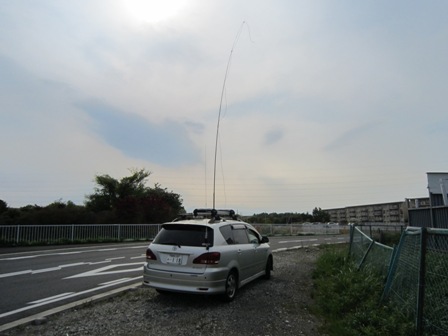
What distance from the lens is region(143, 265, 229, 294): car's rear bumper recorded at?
632 cm

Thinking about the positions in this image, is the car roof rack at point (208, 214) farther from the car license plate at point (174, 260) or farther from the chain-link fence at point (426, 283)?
the chain-link fence at point (426, 283)

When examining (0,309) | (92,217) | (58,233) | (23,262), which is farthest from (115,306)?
(92,217)

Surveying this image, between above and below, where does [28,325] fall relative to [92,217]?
below

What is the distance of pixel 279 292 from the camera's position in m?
7.78

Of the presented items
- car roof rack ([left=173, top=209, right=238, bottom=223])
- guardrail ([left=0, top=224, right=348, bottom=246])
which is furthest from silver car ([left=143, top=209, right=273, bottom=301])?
guardrail ([left=0, top=224, right=348, bottom=246])

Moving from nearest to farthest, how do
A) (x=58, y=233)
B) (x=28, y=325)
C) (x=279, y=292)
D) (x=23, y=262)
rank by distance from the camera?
(x=28, y=325) → (x=279, y=292) → (x=23, y=262) → (x=58, y=233)

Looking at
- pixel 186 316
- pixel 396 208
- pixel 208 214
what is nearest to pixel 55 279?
pixel 208 214

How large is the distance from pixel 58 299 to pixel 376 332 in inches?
229

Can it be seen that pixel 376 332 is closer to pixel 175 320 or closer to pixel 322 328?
pixel 322 328

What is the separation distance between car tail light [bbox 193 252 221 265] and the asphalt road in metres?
2.53

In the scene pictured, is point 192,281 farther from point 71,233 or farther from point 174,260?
point 71,233

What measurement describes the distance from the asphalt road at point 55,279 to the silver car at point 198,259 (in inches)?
69.1

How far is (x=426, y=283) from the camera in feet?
15.7

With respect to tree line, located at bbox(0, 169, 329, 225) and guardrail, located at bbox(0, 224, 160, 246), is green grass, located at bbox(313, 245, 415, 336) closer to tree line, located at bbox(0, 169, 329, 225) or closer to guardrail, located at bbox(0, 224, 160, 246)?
guardrail, located at bbox(0, 224, 160, 246)
